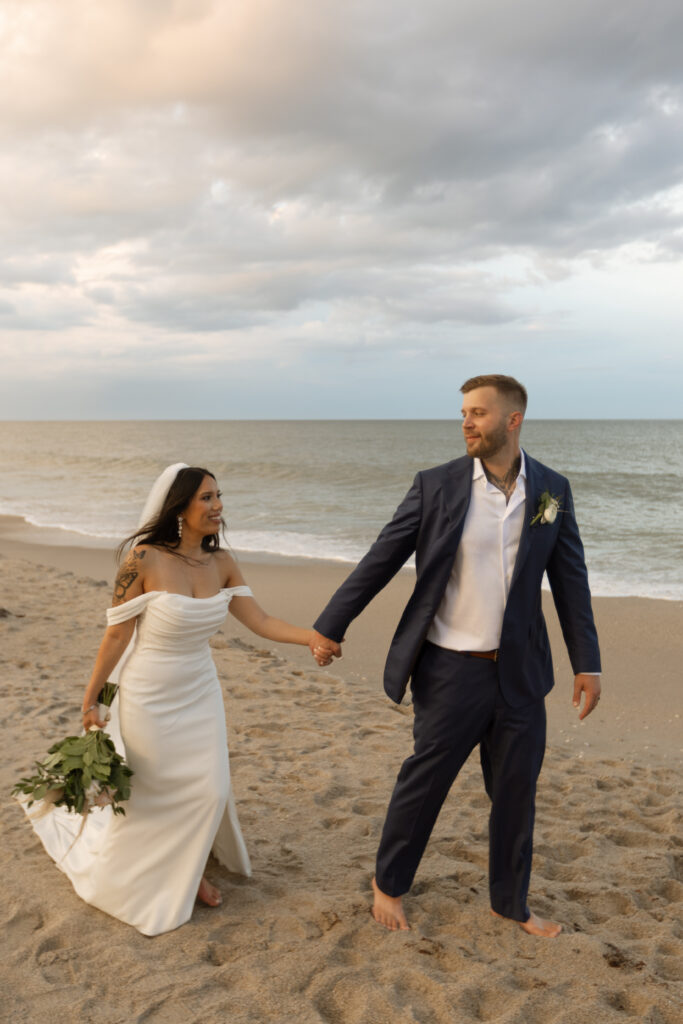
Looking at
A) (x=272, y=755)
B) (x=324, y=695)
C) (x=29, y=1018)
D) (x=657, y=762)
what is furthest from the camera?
(x=324, y=695)

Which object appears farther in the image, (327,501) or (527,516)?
(327,501)

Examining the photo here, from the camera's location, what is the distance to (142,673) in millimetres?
3320

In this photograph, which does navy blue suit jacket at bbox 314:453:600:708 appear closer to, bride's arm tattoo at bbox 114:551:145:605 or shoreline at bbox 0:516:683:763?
bride's arm tattoo at bbox 114:551:145:605

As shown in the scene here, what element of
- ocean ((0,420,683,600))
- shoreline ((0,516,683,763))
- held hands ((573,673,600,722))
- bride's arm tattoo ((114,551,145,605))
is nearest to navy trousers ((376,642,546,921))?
held hands ((573,673,600,722))

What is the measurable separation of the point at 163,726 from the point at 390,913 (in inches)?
49.7

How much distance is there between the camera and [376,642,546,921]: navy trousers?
10.2 ft

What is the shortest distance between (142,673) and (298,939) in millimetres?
1266

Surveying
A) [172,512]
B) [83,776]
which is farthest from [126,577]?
[83,776]

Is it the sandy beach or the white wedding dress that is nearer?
the sandy beach

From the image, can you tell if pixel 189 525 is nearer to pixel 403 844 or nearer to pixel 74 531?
pixel 403 844

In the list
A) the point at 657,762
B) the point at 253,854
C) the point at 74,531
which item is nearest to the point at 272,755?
the point at 253,854

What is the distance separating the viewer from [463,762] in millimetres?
3160

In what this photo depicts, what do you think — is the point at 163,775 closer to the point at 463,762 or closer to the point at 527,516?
the point at 463,762

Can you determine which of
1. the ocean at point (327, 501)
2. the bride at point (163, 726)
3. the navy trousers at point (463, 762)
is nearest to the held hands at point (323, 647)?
the bride at point (163, 726)
